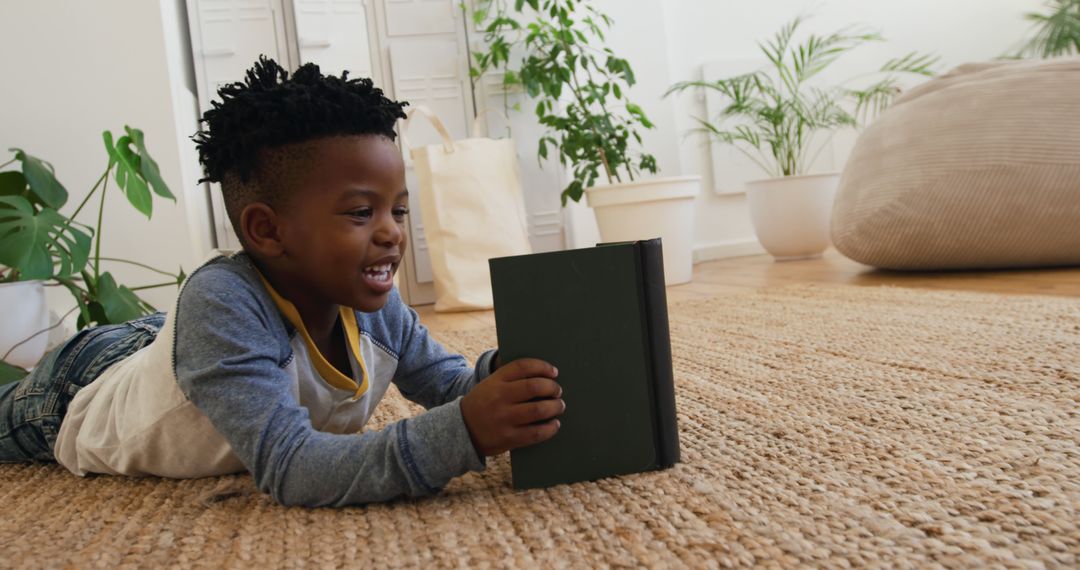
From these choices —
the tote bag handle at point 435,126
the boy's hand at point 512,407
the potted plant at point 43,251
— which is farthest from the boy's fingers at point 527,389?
the tote bag handle at point 435,126

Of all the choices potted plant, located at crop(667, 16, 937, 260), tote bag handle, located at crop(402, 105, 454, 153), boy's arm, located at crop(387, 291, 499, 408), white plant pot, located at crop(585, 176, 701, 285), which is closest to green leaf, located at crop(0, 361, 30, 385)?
boy's arm, located at crop(387, 291, 499, 408)

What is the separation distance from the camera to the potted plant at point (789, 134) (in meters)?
2.63

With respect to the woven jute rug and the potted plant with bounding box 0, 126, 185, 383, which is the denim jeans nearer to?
the woven jute rug

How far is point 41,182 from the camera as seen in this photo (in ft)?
4.79

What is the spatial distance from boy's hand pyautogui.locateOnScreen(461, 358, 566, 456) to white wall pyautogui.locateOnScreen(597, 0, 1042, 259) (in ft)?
8.21

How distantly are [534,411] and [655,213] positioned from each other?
1.80 metres

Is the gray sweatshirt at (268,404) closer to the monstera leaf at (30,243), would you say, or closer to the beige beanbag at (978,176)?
the monstera leaf at (30,243)

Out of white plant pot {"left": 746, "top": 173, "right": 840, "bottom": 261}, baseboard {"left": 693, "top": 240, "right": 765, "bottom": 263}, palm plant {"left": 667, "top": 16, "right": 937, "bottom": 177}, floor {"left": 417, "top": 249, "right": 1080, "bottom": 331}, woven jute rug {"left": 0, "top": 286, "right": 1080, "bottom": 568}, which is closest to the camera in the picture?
woven jute rug {"left": 0, "top": 286, "right": 1080, "bottom": 568}

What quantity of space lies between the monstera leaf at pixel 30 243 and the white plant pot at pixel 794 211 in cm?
201

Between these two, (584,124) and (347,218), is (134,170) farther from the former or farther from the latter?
(584,124)

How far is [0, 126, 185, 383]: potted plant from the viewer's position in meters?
1.25

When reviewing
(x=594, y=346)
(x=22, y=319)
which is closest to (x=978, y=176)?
(x=594, y=346)

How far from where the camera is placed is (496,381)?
1.92 feet

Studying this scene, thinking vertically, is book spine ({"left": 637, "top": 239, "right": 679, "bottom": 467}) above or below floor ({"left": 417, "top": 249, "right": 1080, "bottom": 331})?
above
